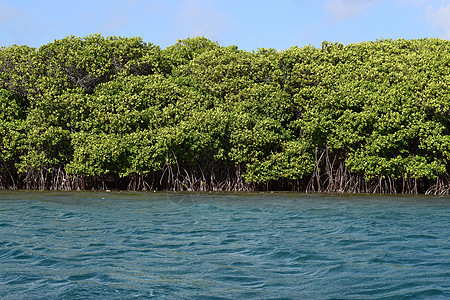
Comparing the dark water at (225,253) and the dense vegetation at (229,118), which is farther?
the dense vegetation at (229,118)

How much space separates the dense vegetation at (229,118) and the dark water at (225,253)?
8805 mm

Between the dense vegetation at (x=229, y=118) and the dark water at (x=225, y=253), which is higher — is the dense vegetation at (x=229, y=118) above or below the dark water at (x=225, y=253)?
above

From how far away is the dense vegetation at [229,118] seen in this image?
28.1 m

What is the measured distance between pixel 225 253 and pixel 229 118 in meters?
19.7

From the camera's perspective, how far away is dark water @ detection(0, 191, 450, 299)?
8289 millimetres

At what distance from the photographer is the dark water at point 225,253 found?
326 inches

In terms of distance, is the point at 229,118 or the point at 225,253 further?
the point at 229,118

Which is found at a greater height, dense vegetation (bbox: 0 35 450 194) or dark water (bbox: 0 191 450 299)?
dense vegetation (bbox: 0 35 450 194)

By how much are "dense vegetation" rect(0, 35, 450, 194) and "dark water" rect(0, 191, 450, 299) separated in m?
8.80

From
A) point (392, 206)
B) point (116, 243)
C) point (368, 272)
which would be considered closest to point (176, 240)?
point (116, 243)

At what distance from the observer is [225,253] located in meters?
11.2

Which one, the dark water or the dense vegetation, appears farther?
the dense vegetation

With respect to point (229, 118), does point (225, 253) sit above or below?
below

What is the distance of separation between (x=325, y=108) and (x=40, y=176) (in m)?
16.7
